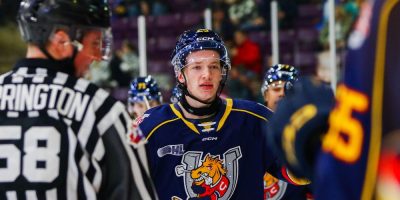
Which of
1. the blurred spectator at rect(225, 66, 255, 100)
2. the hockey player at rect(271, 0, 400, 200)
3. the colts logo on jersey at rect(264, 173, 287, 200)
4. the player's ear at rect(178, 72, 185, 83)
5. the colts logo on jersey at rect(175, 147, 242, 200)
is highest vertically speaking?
the blurred spectator at rect(225, 66, 255, 100)

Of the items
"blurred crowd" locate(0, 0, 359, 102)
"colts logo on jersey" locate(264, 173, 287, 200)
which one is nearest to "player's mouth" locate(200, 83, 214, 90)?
"colts logo on jersey" locate(264, 173, 287, 200)

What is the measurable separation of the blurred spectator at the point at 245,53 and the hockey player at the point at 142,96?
8.07 feet

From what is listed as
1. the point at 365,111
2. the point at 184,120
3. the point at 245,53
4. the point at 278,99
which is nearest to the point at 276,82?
the point at 278,99

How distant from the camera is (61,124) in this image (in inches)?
78.5

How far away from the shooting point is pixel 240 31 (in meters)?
8.31

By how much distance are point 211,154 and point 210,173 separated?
8 centimetres

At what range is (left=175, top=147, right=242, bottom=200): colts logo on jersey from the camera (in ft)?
10.8

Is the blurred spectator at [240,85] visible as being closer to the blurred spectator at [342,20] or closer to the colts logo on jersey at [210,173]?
Result: the blurred spectator at [342,20]

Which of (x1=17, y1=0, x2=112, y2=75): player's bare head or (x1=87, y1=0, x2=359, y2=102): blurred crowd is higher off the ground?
(x1=87, y1=0, x2=359, y2=102): blurred crowd

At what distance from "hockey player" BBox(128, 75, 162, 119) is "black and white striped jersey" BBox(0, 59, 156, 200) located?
3.52 m

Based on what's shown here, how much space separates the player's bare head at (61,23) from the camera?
2.05 metres

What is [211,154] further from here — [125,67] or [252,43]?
[125,67]

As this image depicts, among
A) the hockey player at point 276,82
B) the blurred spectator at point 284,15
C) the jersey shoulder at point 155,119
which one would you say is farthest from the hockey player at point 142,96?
the blurred spectator at point 284,15

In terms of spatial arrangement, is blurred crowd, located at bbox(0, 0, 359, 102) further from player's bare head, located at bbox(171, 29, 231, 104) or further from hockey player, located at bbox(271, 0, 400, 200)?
hockey player, located at bbox(271, 0, 400, 200)
